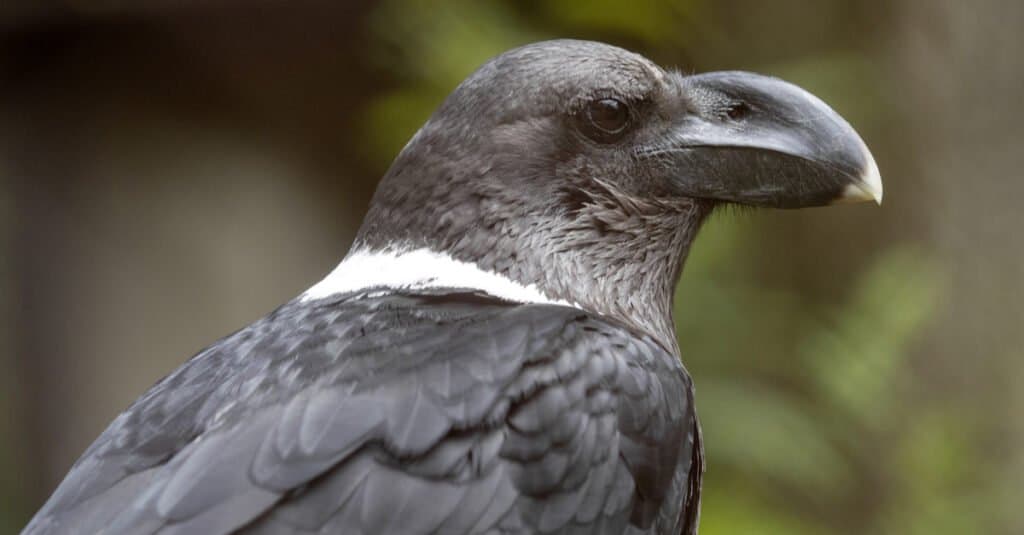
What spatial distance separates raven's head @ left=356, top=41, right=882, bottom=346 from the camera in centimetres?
268

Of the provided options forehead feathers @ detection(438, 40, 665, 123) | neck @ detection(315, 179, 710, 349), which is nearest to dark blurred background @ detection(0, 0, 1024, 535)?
neck @ detection(315, 179, 710, 349)

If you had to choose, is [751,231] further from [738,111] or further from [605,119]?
[605,119]

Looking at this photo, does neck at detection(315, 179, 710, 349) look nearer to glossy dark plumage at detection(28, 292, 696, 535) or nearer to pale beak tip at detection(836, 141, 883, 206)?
glossy dark plumage at detection(28, 292, 696, 535)

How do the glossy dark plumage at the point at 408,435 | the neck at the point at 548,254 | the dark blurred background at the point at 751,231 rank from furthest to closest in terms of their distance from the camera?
1. the dark blurred background at the point at 751,231
2. the neck at the point at 548,254
3. the glossy dark plumage at the point at 408,435

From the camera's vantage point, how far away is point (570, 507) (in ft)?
7.26

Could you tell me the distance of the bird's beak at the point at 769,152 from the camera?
2.71m

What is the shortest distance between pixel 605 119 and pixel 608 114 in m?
0.01

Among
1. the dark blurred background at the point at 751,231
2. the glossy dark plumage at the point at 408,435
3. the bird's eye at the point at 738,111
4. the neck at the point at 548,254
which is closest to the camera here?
the glossy dark plumage at the point at 408,435

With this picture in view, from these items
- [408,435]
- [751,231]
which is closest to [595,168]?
[408,435]

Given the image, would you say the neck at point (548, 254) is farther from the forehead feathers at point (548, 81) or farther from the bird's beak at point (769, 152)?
the forehead feathers at point (548, 81)

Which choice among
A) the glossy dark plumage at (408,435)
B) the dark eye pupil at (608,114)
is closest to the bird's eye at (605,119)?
the dark eye pupil at (608,114)

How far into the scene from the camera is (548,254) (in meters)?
2.68

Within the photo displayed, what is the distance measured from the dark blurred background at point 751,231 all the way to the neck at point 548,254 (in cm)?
170

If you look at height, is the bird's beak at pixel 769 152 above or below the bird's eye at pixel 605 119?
above
